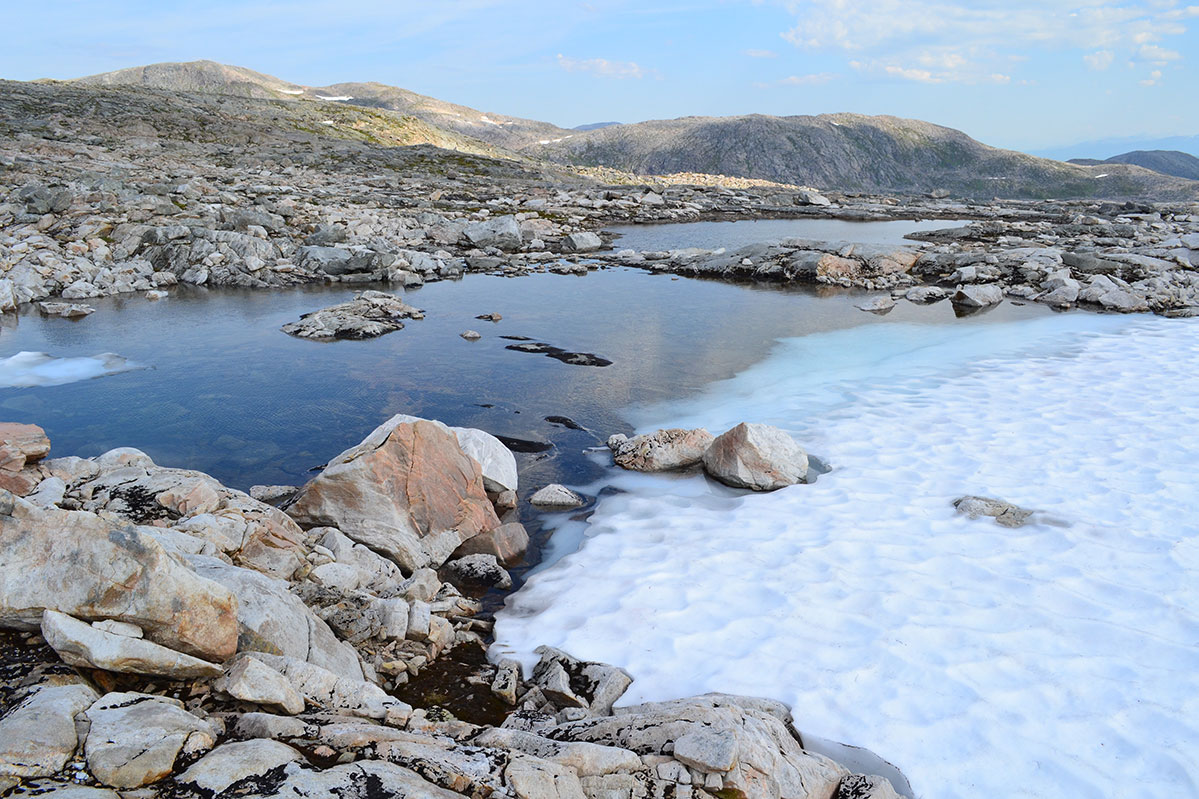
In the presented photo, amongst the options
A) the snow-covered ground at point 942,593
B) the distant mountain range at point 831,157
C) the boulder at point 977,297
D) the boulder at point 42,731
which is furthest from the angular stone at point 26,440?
the distant mountain range at point 831,157

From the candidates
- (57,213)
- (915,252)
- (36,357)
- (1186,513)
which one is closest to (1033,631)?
(1186,513)

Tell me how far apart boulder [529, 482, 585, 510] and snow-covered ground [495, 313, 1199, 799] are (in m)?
0.52

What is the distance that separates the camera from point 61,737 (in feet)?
14.9

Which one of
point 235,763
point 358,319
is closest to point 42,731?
point 235,763

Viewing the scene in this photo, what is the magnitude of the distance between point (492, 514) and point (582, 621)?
3.49 m

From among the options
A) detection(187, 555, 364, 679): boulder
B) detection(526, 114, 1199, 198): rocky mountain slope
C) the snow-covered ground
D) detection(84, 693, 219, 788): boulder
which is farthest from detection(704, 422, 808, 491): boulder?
detection(526, 114, 1199, 198): rocky mountain slope

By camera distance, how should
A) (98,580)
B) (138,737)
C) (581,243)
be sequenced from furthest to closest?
(581,243) < (98,580) < (138,737)

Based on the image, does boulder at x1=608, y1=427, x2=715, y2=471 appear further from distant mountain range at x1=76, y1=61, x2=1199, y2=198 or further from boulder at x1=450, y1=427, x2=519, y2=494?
distant mountain range at x1=76, y1=61, x2=1199, y2=198

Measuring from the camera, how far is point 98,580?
5.64 metres

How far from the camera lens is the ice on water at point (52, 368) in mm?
19609

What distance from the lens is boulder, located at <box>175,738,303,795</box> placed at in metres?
4.49

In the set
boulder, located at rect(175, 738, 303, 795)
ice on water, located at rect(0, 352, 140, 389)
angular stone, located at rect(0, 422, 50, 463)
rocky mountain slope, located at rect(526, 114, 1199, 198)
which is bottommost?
ice on water, located at rect(0, 352, 140, 389)

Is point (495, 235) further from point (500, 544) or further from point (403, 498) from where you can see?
point (500, 544)

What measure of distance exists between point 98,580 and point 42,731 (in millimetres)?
1375
